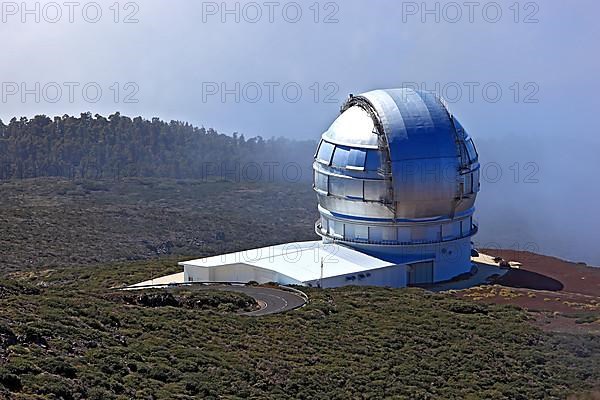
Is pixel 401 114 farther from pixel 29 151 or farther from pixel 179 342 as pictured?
pixel 29 151

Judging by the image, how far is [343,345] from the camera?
3061cm

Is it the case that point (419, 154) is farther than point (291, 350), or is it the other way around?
point (419, 154)

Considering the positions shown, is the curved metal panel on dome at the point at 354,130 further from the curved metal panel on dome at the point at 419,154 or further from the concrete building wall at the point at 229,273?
the concrete building wall at the point at 229,273

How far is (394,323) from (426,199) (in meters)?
14.1

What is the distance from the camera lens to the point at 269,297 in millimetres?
38750

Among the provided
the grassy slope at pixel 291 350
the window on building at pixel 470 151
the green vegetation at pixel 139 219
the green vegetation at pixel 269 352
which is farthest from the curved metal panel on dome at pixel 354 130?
the green vegetation at pixel 269 352

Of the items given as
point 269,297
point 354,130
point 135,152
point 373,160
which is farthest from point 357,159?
point 135,152

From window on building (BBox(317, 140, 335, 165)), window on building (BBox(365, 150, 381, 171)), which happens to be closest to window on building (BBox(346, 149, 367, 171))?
window on building (BBox(365, 150, 381, 171))

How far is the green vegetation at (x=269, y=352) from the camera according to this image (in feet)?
76.7

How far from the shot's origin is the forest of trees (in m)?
106

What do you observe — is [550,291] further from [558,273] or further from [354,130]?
[354,130]

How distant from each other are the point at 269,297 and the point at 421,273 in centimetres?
1157

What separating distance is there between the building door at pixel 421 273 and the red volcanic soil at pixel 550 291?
112 inches

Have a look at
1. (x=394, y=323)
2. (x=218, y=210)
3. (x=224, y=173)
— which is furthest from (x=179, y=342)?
(x=224, y=173)
